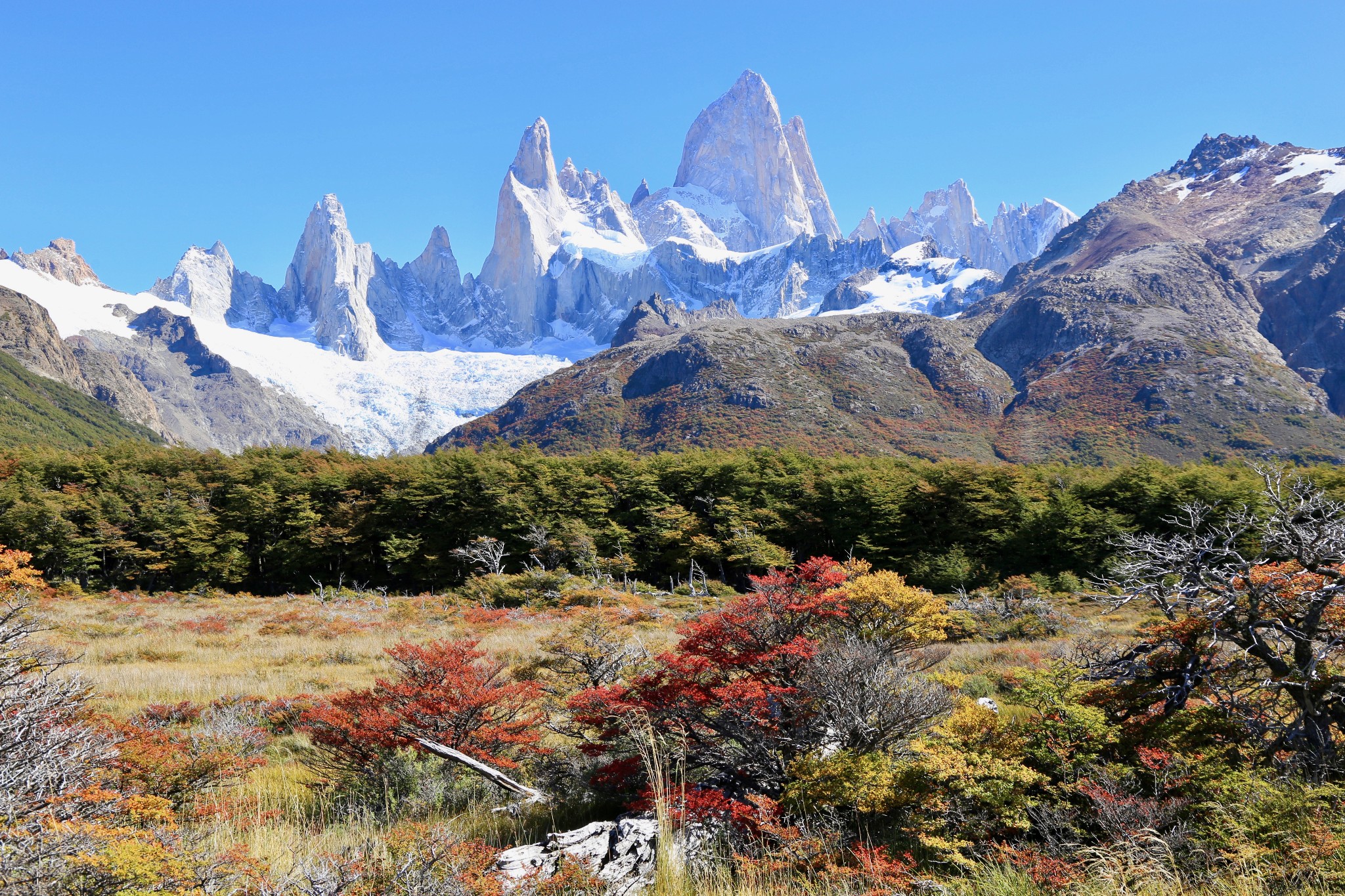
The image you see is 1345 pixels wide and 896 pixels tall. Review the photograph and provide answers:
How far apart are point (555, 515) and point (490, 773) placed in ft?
109

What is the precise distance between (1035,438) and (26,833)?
447 ft

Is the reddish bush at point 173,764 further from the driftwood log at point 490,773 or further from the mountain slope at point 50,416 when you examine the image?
the mountain slope at point 50,416

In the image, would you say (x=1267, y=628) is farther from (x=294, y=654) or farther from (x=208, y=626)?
(x=208, y=626)

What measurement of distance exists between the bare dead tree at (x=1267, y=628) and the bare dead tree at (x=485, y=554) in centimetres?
2761

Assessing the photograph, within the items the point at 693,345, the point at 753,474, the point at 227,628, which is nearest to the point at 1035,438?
the point at 693,345

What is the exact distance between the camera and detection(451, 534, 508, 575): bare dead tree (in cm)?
3144

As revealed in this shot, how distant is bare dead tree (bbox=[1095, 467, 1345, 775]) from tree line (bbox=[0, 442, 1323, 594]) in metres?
26.8

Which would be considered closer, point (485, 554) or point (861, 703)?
point (861, 703)

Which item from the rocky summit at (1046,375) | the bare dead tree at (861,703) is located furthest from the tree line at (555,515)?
the rocky summit at (1046,375)

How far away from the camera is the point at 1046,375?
145125 mm

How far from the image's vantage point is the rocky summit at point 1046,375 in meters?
113

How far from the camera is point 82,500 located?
1427 inches

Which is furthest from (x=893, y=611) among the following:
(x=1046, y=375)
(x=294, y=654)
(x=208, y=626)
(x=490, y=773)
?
(x=1046, y=375)

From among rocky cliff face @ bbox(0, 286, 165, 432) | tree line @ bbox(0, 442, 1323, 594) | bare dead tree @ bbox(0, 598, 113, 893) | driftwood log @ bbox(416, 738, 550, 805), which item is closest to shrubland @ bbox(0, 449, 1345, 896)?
bare dead tree @ bbox(0, 598, 113, 893)
